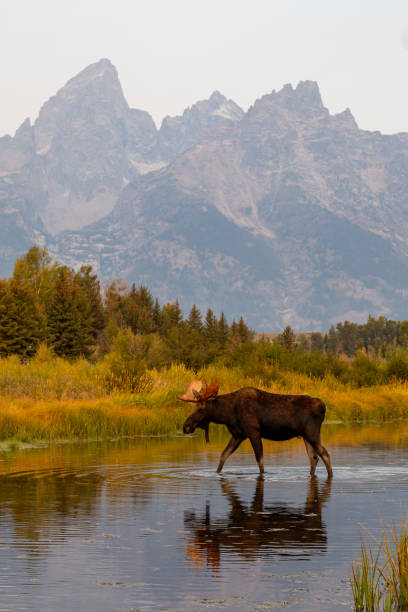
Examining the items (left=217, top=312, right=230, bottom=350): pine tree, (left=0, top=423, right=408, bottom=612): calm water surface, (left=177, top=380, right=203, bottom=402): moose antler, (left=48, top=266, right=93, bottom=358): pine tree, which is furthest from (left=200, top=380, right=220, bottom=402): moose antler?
(left=217, top=312, right=230, bottom=350): pine tree

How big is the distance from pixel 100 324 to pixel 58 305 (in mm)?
22446

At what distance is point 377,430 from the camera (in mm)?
35562

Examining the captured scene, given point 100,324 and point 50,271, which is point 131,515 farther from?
point 50,271

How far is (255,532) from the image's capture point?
46.6 feet

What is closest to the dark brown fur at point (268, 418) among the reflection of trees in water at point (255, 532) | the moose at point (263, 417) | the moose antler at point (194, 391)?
the moose at point (263, 417)

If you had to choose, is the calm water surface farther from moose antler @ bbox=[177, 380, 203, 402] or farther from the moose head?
moose antler @ bbox=[177, 380, 203, 402]

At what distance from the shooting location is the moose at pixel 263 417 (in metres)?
20.6

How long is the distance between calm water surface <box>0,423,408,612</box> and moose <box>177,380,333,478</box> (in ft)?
2.10

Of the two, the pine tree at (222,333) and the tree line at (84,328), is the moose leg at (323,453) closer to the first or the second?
the tree line at (84,328)

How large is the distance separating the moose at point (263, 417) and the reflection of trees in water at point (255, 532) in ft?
9.90

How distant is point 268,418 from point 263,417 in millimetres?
104

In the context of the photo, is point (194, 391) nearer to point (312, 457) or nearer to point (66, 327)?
point (312, 457)

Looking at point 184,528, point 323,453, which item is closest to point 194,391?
point 323,453

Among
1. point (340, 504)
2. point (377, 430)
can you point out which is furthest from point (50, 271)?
point (340, 504)
